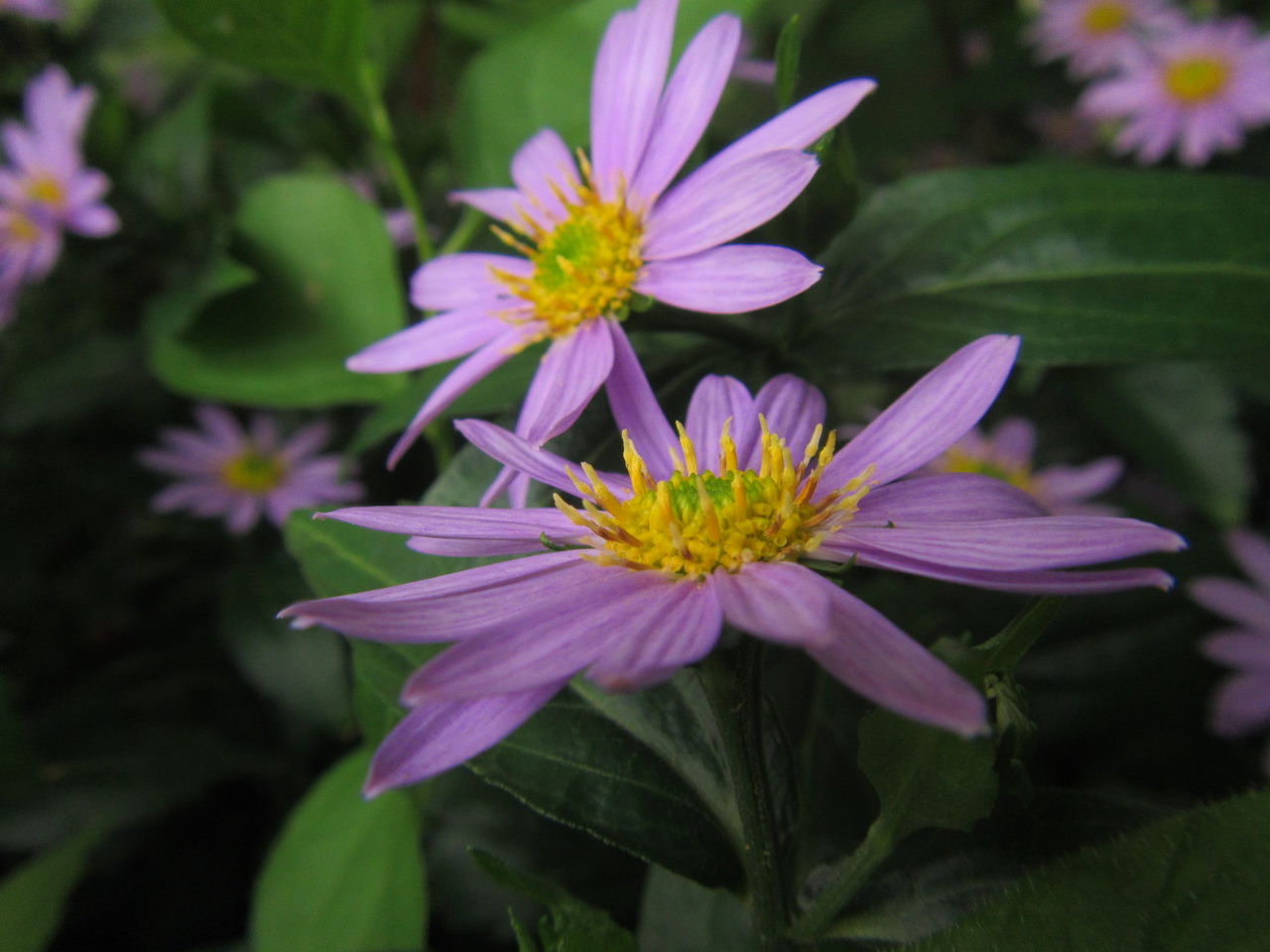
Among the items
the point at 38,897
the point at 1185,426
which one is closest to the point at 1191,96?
the point at 1185,426

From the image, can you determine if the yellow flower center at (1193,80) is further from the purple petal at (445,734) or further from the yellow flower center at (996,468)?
the purple petal at (445,734)

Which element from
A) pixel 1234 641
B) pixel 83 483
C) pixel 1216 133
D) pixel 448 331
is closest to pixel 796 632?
pixel 448 331

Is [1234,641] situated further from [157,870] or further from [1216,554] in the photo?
[157,870]

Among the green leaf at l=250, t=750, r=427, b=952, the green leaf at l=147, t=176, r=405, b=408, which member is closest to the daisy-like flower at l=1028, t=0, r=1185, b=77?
the green leaf at l=147, t=176, r=405, b=408

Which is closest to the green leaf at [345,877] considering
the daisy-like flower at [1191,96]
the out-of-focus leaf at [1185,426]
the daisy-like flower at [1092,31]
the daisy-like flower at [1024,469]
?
the daisy-like flower at [1024,469]

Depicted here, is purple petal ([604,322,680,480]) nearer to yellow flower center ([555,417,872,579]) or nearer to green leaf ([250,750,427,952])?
yellow flower center ([555,417,872,579])

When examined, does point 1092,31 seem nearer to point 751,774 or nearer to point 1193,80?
point 1193,80
